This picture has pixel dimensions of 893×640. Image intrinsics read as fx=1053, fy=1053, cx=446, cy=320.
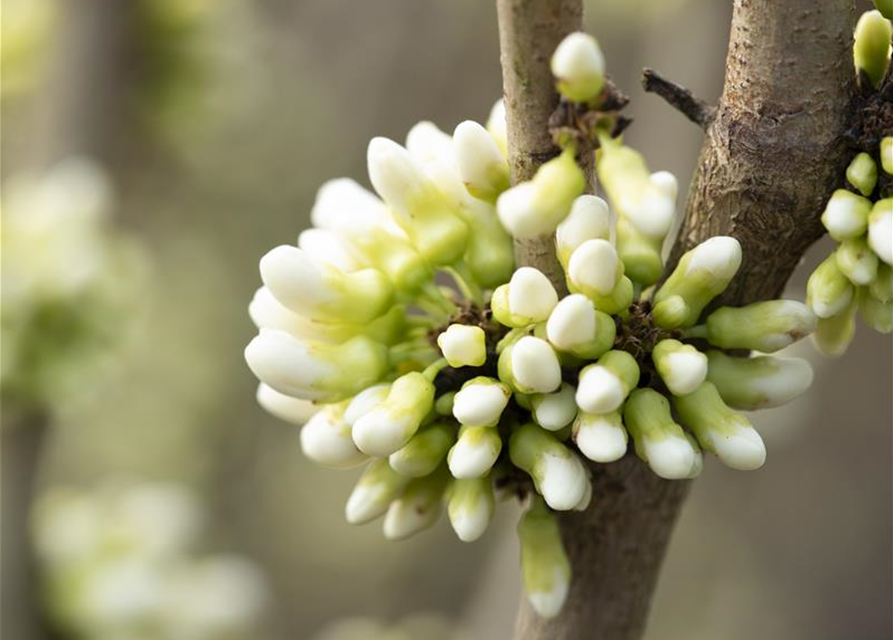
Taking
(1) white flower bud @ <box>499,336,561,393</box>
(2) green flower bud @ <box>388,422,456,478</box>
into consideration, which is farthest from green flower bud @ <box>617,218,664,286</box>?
(2) green flower bud @ <box>388,422,456,478</box>

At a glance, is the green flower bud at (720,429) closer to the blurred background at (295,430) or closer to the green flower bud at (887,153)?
the green flower bud at (887,153)

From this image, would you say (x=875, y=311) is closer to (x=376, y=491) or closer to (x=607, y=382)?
(x=607, y=382)

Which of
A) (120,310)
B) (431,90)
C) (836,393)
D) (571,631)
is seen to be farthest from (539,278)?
(431,90)

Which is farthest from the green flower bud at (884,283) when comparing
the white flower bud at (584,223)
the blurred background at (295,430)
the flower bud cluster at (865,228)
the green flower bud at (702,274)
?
the blurred background at (295,430)

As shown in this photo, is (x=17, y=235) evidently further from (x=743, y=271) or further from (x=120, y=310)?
(x=743, y=271)

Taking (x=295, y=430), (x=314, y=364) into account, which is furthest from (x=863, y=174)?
(x=295, y=430)

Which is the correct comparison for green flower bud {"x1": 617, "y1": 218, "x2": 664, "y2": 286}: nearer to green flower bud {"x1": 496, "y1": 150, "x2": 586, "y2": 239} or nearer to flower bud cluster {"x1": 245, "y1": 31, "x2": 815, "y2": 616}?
flower bud cluster {"x1": 245, "y1": 31, "x2": 815, "y2": 616}

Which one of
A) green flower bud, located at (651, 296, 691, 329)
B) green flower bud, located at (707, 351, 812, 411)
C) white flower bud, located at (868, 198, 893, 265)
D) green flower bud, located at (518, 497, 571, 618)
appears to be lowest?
green flower bud, located at (518, 497, 571, 618)
